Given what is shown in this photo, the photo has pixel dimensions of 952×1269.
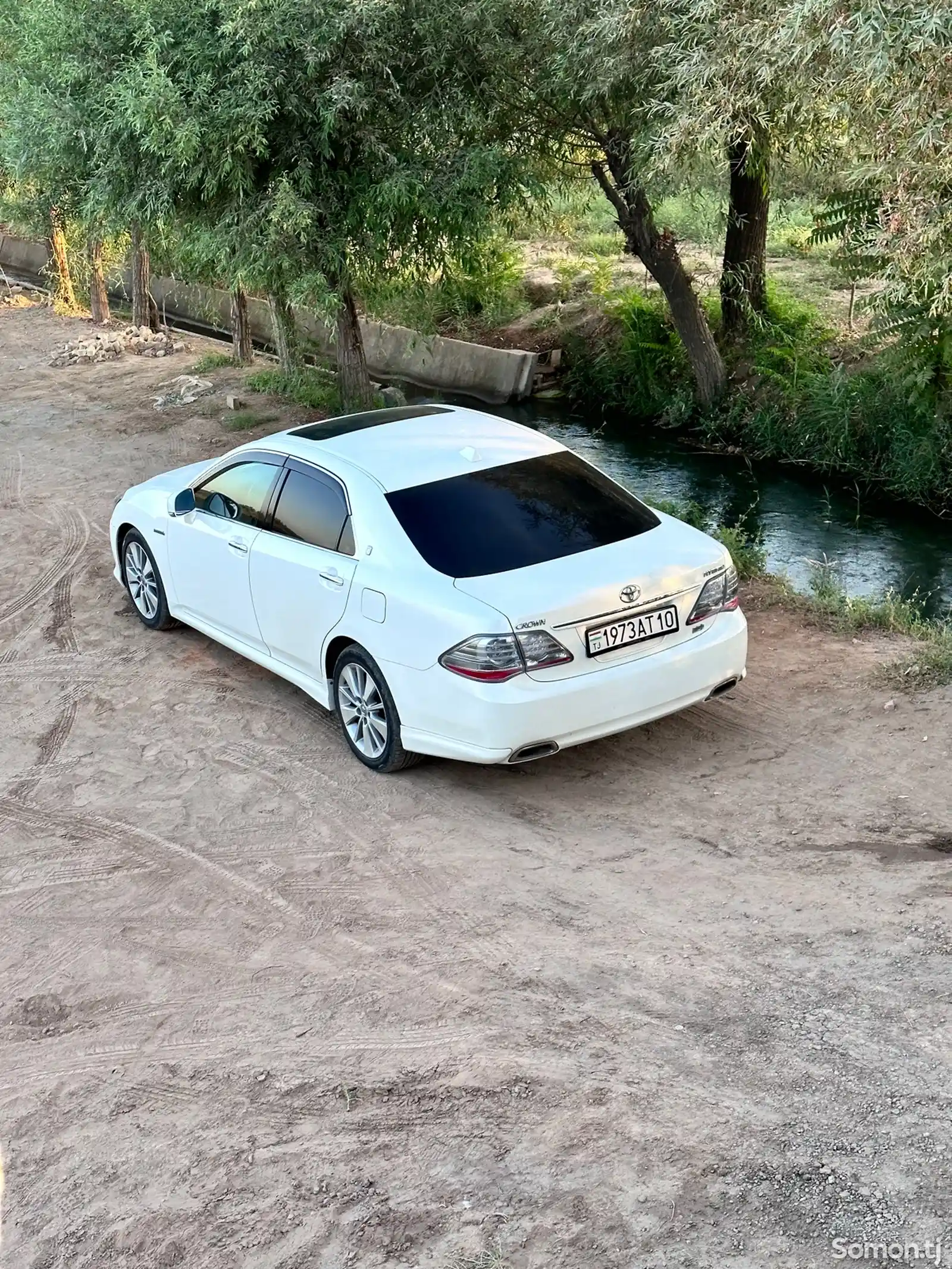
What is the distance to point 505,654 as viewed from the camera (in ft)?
20.0

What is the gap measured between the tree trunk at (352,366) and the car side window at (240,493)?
7.24 metres

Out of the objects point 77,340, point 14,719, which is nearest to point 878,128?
point 14,719

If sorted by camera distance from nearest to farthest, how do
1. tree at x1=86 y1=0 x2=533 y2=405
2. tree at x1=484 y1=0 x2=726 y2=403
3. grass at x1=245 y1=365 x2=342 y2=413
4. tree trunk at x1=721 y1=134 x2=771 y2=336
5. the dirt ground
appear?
1. the dirt ground
2. tree at x1=86 y1=0 x2=533 y2=405
3. tree at x1=484 y1=0 x2=726 y2=403
4. grass at x1=245 y1=365 x2=342 y2=413
5. tree trunk at x1=721 y1=134 x2=771 y2=336

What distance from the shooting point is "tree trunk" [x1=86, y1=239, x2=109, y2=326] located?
2289 cm

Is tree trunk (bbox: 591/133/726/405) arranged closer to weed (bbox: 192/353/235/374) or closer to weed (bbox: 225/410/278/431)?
weed (bbox: 225/410/278/431)

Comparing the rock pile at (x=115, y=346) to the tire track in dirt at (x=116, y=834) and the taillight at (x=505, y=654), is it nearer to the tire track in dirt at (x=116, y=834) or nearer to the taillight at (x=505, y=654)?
the tire track in dirt at (x=116, y=834)

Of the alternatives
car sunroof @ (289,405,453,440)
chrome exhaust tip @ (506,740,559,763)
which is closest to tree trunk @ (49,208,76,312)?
car sunroof @ (289,405,453,440)

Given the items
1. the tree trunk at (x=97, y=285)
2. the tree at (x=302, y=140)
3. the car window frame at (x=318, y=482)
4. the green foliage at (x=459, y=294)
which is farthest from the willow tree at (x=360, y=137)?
the tree trunk at (x=97, y=285)

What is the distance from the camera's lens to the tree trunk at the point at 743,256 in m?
19.0

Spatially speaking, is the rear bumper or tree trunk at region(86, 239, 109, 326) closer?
the rear bumper

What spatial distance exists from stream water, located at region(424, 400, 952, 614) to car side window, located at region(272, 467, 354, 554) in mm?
5833

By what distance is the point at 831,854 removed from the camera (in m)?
5.85

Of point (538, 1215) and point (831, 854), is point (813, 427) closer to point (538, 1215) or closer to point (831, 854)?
point (831, 854)

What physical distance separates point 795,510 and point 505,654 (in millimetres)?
11068
